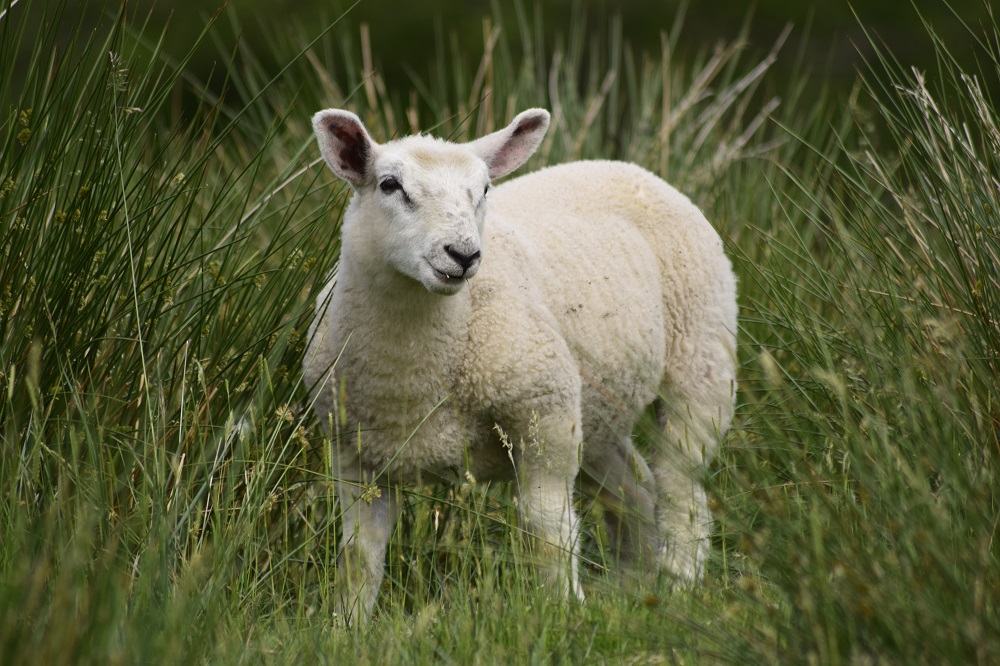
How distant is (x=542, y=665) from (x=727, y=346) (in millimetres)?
2081

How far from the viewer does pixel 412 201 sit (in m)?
3.65

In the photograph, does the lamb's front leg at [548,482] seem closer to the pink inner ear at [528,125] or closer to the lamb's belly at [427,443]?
the lamb's belly at [427,443]

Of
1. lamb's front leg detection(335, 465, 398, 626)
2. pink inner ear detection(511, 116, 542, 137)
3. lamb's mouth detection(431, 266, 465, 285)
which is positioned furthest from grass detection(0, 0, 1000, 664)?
pink inner ear detection(511, 116, 542, 137)

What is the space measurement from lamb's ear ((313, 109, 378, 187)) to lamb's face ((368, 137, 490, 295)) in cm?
4

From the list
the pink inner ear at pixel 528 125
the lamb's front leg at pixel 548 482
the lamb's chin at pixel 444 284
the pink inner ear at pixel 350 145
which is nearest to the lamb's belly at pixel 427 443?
the lamb's front leg at pixel 548 482

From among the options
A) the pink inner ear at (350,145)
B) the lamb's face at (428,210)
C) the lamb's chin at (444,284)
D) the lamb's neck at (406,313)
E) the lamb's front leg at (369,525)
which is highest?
the pink inner ear at (350,145)

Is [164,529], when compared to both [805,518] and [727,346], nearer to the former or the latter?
[805,518]

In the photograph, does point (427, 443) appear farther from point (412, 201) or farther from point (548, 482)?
point (412, 201)

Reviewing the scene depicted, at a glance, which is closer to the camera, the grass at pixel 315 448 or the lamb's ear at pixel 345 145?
the grass at pixel 315 448

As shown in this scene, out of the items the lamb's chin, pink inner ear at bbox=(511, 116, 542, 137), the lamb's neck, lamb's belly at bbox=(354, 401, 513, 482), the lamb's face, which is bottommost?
lamb's belly at bbox=(354, 401, 513, 482)

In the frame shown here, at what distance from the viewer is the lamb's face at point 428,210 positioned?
3498 mm

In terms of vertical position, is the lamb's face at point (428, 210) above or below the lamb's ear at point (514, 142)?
above

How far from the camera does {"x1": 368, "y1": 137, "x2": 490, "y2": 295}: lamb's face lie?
138 inches

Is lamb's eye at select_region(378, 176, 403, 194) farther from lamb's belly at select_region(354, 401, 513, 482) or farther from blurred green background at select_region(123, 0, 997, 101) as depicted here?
blurred green background at select_region(123, 0, 997, 101)
